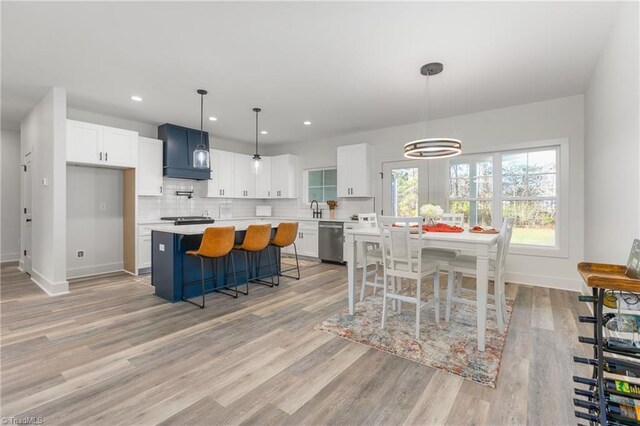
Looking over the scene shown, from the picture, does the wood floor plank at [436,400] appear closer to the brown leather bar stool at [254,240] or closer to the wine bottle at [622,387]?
the wine bottle at [622,387]

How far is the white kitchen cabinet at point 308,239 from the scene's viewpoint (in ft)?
20.6

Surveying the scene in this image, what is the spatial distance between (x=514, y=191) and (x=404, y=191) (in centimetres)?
172

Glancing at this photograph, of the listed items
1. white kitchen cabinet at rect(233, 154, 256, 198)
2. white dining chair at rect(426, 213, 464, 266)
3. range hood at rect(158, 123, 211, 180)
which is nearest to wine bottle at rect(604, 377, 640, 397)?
white dining chair at rect(426, 213, 464, 266)

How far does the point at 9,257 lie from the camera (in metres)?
5.88

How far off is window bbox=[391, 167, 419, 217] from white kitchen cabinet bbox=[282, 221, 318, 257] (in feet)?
5.53

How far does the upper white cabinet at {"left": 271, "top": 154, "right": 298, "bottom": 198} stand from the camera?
6.97 metres

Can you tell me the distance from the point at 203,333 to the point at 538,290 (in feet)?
14.0

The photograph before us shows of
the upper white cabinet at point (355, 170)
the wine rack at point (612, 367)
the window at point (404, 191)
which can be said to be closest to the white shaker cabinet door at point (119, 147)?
the upper white cabinet at point (355, 170)

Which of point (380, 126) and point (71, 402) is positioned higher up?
point (380, 126)

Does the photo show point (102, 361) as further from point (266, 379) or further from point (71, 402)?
point (266, 379)

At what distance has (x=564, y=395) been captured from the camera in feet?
6.05

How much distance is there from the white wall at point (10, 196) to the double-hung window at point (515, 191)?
8.21m

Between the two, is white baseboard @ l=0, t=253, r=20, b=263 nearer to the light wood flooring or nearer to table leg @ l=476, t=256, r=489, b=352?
the light wood flooring

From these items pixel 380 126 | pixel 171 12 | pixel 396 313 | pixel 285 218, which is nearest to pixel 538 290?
pixel 396 313
